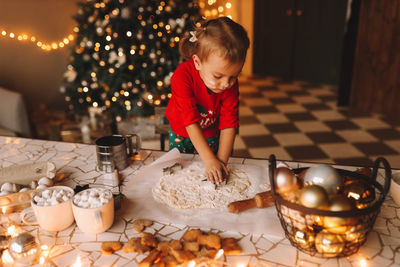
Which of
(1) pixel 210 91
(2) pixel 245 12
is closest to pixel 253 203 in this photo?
(1) pixel 210 91

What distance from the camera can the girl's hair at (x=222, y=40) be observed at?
3.46 ft

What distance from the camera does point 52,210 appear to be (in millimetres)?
891

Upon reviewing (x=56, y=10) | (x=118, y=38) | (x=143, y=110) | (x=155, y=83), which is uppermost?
(x=56, y=10)

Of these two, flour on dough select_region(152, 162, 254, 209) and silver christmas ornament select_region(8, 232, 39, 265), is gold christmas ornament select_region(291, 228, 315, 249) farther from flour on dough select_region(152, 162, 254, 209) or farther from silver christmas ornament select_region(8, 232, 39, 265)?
silver christmas ornament select_region(8, 232, 39, 265)

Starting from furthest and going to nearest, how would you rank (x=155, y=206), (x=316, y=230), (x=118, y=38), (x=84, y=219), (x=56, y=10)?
1. (x=56, y=10)
2. (x=118, y=38)
3. (x=155, y=206)
4. (x=84, y=219)
5. (x=316, y=230)

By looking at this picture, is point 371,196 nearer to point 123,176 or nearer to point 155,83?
point 123,176

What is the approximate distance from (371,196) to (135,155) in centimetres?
83

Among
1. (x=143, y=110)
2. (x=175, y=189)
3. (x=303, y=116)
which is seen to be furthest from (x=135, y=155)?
(x=303, y=116)

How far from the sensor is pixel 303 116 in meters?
3.94

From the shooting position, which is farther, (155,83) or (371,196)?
(155,83)

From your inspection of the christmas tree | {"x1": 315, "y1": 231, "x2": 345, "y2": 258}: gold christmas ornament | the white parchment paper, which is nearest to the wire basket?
{"x1": 315, "y1": 231, "x2": 345, "y2": 258}: gold christmas ornament

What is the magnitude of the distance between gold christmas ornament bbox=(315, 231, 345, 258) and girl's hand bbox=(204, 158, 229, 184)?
1.34 feet

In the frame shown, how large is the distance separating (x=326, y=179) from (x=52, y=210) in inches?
26.7

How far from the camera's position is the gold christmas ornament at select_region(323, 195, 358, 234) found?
724 millimetres
